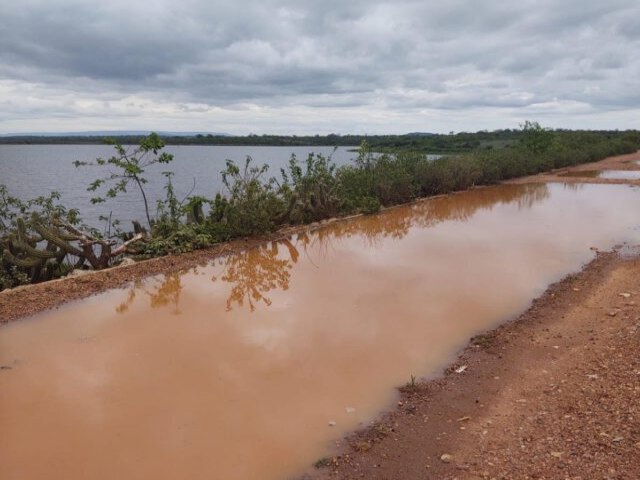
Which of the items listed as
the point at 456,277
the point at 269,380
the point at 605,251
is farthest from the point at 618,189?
the point at 269,380

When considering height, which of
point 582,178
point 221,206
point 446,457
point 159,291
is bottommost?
point 159,291

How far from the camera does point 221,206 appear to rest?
11516mm

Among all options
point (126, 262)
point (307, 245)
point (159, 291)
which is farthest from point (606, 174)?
point (159, 291)

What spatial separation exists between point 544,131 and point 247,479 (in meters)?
31.1

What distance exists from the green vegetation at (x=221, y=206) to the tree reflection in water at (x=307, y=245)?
0.56 meters

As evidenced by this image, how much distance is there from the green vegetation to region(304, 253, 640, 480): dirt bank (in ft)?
13.5

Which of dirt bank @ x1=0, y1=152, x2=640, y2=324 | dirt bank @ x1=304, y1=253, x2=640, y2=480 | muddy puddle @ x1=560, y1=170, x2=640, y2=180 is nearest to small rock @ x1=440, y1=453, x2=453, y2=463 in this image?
dirt bank @ x1=304, y1=253, x2=640, y2=480

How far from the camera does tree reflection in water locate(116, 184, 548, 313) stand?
8047 millimetres

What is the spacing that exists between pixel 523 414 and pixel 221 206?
27.8ft

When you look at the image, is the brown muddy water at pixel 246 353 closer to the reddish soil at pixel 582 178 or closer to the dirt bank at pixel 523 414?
the dirt bank at pixel 523 414

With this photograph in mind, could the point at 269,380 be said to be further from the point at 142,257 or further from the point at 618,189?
the point at 618,189

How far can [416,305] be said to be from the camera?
7184mm

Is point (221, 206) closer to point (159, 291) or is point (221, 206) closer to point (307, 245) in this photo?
point (307, 245)

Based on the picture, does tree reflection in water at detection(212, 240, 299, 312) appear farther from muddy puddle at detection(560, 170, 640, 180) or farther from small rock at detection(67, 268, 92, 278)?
muddy puddle at detection(560, 170, 640, 180)
